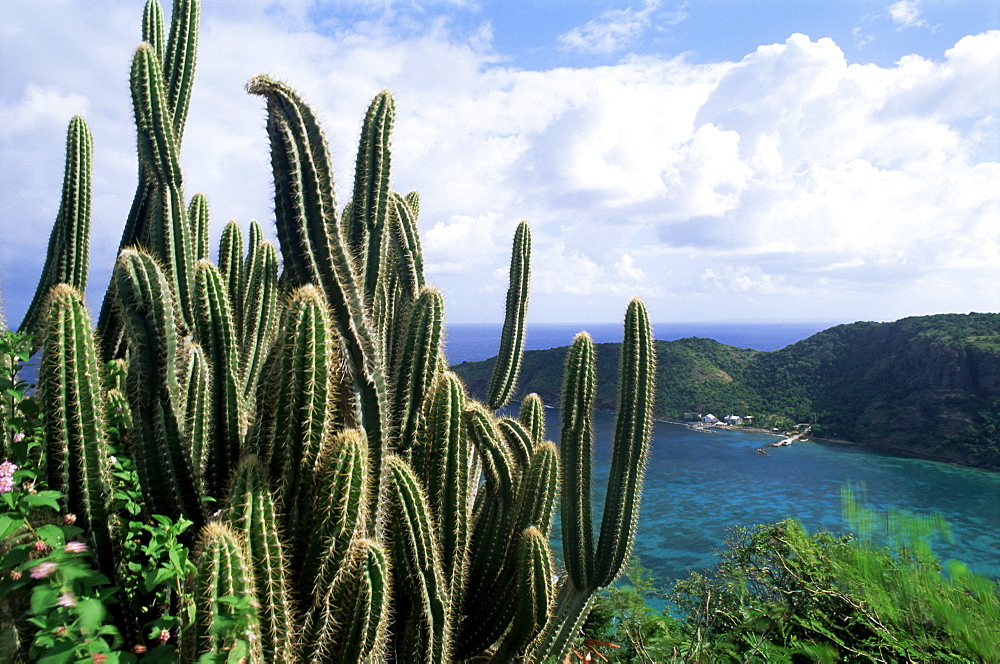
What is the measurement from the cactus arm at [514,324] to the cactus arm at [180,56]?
135 inches

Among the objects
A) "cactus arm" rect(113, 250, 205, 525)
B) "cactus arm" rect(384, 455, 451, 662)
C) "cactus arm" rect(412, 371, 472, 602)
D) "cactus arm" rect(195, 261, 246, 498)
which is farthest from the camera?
"cactus arm" rect(412, 371, 472, 602)

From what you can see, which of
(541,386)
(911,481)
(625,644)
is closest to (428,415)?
(625,644)

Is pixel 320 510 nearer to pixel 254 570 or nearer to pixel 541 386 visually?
pixel 254 570

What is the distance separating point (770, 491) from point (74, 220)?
3821cm

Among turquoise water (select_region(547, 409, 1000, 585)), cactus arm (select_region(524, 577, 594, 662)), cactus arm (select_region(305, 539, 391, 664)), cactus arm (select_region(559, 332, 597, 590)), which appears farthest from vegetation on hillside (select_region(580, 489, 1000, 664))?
turquoise water (select_region(547, 409, 1000, 585))

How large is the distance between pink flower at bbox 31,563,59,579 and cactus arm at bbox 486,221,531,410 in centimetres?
447

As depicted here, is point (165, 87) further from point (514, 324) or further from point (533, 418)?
point (533, 418)

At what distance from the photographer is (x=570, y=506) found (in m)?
4.47

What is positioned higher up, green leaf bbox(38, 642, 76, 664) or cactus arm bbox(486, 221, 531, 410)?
cactus arm bbox(486, 221, 531, 410)

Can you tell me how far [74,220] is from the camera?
4168mm

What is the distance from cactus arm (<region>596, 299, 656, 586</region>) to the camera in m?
4.33

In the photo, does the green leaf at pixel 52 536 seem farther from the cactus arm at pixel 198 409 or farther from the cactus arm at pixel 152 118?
the cactus arm at pixel 152 118

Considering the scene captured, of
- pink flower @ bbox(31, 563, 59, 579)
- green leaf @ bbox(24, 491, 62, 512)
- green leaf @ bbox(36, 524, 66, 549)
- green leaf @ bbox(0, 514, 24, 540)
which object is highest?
green leaf @ bbox(24, 491, 62, 512)

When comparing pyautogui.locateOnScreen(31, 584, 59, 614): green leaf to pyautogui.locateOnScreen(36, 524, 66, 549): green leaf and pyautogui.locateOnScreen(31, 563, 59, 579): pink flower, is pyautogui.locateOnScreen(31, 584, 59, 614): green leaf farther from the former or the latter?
pyautogui.locateOnScreen(36, 524, 66, 549): green leaf
